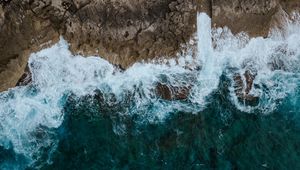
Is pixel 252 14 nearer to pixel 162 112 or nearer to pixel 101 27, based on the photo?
pixel 162 112

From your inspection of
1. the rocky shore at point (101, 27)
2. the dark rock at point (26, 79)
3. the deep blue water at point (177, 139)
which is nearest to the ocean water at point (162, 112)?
the deep blue water at point (177, 139)

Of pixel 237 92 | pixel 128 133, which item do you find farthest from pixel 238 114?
pixel 128 133

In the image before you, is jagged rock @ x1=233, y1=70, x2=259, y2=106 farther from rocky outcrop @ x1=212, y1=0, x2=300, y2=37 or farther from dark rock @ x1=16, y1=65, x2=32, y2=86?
dark rock @ x1=16, y1=65, x2=32, y2=86

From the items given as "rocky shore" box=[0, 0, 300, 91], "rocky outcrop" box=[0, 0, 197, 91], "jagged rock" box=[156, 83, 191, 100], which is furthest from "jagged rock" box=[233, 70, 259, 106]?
"rocky outcrop" box=[0, 0, 197, 91]

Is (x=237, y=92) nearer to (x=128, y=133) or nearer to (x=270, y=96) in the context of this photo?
(x=270, y=96)

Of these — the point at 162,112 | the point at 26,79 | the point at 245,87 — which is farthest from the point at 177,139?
the point at 26,79
